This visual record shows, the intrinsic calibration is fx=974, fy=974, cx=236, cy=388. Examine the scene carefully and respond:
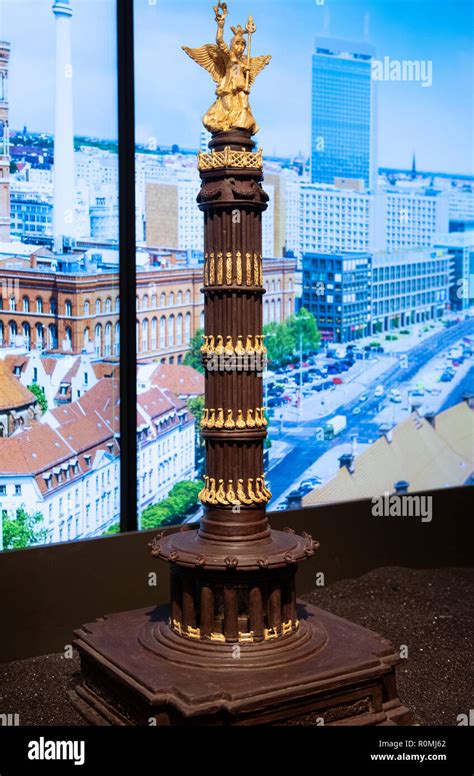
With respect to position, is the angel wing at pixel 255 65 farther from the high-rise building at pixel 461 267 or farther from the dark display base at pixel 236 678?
the high-rise building at pixel 461 267

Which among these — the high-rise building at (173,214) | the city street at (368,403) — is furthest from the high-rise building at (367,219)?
the high-rise building at (173,214)

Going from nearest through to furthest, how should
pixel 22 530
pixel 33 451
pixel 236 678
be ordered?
pixel 236 678
pixel 22 530
pixel 33 451

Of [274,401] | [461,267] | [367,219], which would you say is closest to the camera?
[274,401]

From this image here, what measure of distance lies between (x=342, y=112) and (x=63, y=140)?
3259 mm

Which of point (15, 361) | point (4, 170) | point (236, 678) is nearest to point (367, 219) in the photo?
point (4, 170)

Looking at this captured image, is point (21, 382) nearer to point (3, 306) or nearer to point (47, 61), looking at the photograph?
point (3, 306)

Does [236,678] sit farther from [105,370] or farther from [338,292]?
[338,292]

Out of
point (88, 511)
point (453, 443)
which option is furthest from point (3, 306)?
point (453, 443)

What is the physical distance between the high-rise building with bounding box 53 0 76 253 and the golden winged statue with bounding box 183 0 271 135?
2347 mm

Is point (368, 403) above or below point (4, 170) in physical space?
below

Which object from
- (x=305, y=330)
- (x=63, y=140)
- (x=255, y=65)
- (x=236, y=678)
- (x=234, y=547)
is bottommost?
Result: (x=236, y=678)

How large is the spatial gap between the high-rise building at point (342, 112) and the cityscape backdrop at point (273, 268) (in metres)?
0.02

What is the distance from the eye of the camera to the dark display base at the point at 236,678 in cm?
558

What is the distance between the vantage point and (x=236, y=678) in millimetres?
5766
